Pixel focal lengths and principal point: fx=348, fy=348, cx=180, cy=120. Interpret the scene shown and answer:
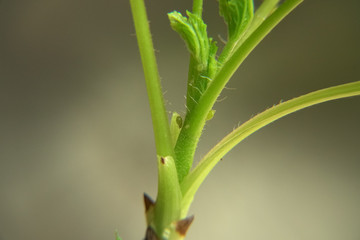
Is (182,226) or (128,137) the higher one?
(128,137)

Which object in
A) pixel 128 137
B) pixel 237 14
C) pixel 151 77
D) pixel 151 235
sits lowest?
pixel 151 235

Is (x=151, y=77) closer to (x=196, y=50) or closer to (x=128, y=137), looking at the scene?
(x=196, y=50)

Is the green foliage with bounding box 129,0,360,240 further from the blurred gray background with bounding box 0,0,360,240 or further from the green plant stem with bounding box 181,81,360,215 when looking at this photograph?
the blurred gray background with bounding box 0,0,360,240

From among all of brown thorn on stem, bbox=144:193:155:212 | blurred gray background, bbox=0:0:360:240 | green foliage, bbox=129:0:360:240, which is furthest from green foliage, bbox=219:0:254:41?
blurred gray background, bbox=0:0:360:240

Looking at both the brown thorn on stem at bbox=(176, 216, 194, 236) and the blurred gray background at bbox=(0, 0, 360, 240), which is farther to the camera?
the blurred gray background at bbox=(0, 0, 360, 240)

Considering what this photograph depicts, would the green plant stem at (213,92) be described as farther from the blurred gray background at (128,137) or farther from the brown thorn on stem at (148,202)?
the blurred gray background at (128,137)

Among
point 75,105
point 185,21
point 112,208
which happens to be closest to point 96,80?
point 75,105

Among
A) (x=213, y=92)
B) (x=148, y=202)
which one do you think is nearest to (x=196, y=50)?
(x=213, y=92)
